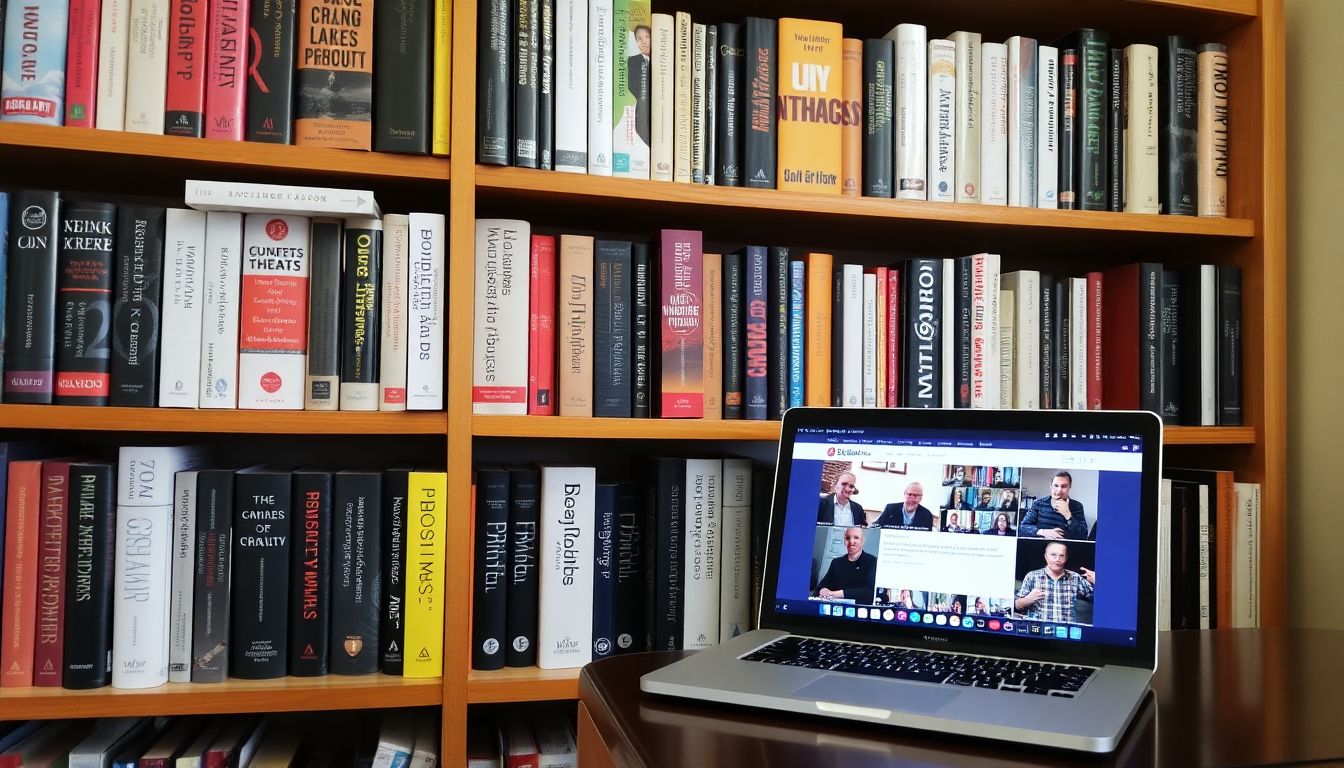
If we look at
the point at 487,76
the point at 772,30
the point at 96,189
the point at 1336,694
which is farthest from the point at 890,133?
the point at 96,189

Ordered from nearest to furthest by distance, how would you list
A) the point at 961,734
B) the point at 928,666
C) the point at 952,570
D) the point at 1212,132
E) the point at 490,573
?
the point at 961,734 < the point at 928,666 < the point at 952,570 < the point at 490,573 < the point at 1212,132

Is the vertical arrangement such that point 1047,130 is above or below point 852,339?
above

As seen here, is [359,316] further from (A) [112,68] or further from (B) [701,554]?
(B) [701,554]

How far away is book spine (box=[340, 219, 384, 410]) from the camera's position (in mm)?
1115

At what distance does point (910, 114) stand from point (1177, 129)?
425mm

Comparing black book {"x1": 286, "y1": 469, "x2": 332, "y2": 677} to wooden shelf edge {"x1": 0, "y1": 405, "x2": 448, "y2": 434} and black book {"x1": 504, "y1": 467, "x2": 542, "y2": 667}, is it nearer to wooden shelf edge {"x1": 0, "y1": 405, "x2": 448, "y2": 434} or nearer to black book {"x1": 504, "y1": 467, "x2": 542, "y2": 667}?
wooden shelf edge {"x1": 0, "y1": 405, "x2": 448, "y2": 434}

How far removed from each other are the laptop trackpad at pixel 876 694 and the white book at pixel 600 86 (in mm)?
717

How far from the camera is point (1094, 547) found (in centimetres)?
86

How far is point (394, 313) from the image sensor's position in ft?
3.68

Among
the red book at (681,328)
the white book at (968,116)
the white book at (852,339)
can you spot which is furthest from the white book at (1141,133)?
the red book at (681,328)

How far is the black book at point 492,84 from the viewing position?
112cm

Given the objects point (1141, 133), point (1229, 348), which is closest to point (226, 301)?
point (1141, 133)

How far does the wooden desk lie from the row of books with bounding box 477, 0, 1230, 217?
26.9 inches

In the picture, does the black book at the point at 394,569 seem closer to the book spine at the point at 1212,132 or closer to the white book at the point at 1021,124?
the white book at the point at 1021,124
